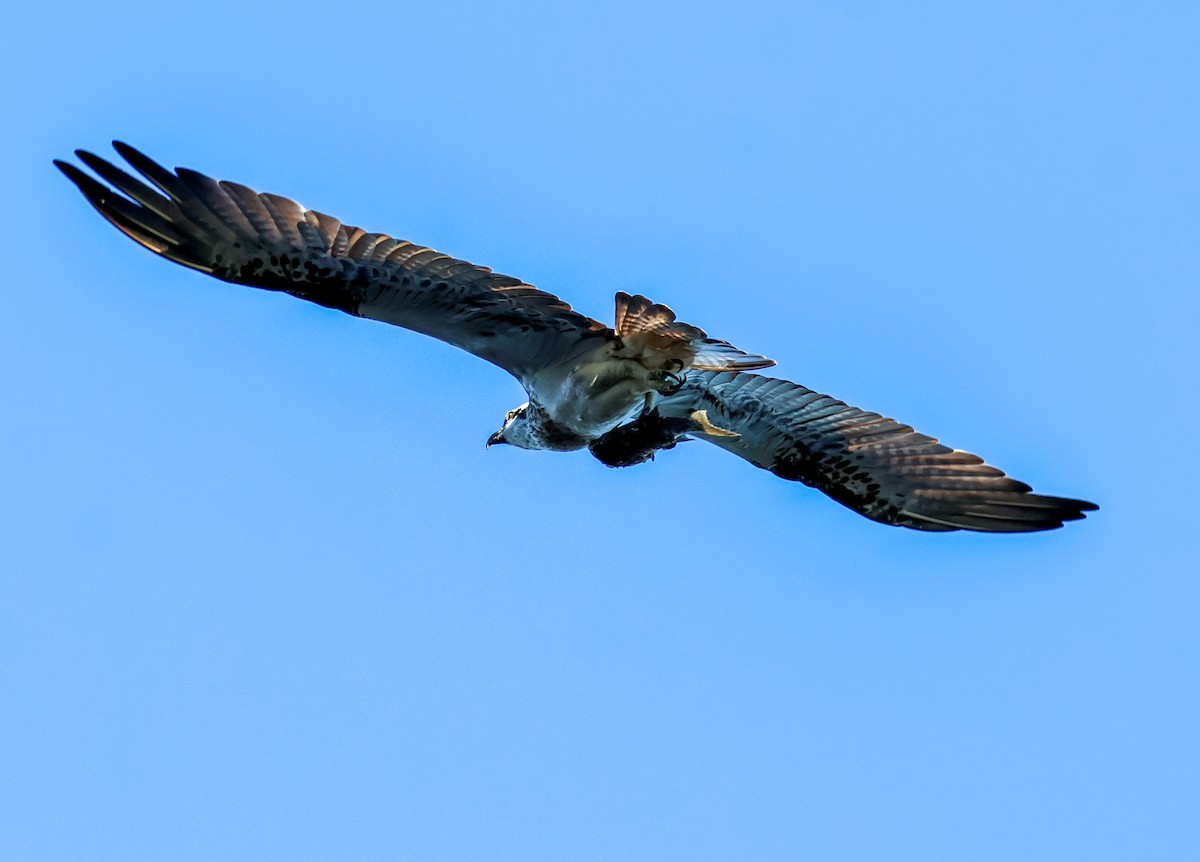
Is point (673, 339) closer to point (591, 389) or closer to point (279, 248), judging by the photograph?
point (591, 389)

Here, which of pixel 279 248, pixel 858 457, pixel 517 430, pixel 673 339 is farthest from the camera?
pixel 858 457

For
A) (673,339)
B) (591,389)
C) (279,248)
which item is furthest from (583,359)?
(279,248)

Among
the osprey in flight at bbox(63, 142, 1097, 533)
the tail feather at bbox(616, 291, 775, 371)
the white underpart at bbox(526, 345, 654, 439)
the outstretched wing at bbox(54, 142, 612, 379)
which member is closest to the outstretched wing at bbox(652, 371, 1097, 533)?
the osprey in flight at bbox(63, 142, 1097, 533)

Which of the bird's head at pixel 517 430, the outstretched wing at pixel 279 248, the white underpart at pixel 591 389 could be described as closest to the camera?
the outstretched wing at pixel 279 248

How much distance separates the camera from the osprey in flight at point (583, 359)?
12078mm

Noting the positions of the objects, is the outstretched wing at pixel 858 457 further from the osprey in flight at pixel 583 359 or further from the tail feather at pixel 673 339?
the tail feather at pixel 673 339

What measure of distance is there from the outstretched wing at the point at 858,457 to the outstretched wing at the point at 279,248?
2.47 m

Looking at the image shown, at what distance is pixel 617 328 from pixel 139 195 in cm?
382

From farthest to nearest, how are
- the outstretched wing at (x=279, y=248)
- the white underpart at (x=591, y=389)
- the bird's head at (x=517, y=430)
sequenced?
the bird's head at (x=517, y=430) → the white underpart at (x=591, y=389) → the outstretched wing at (x=279, y=248)

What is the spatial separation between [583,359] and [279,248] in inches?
103

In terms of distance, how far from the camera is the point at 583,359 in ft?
42.5

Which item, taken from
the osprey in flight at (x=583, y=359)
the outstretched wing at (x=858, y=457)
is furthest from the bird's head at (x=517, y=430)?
the outstretched wing at (x=858, y=457)

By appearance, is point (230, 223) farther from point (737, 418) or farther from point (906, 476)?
point (906, 476)

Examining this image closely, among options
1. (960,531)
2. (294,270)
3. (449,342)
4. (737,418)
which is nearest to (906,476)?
(960,531)
